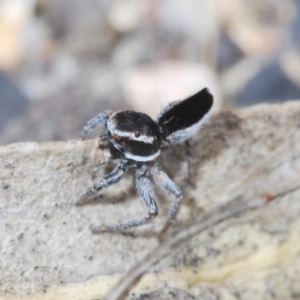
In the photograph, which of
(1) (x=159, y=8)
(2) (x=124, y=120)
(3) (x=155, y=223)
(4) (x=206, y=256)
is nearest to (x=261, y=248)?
(4) (x=206, y=256)

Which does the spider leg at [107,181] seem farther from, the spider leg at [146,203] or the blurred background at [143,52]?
the blurred background at [143,52]

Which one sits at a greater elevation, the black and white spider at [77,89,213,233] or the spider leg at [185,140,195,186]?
the black and white spider at [77,89,213,233]

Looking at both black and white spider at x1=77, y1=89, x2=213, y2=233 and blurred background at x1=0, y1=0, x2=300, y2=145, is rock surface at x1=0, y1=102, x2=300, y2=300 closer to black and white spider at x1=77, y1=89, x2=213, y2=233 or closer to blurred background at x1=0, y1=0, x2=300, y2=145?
black and white spider at x1=77, y1=89, x2=213, y2=233

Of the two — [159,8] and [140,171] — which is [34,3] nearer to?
[159,8]

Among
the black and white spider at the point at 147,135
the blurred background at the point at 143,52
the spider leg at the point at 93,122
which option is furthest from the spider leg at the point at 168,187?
the blurred background at the point at 143,52

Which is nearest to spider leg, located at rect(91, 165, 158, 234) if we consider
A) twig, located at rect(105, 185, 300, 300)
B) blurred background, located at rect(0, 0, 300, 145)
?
twig, located at rect(105, 185, 300, 300)
